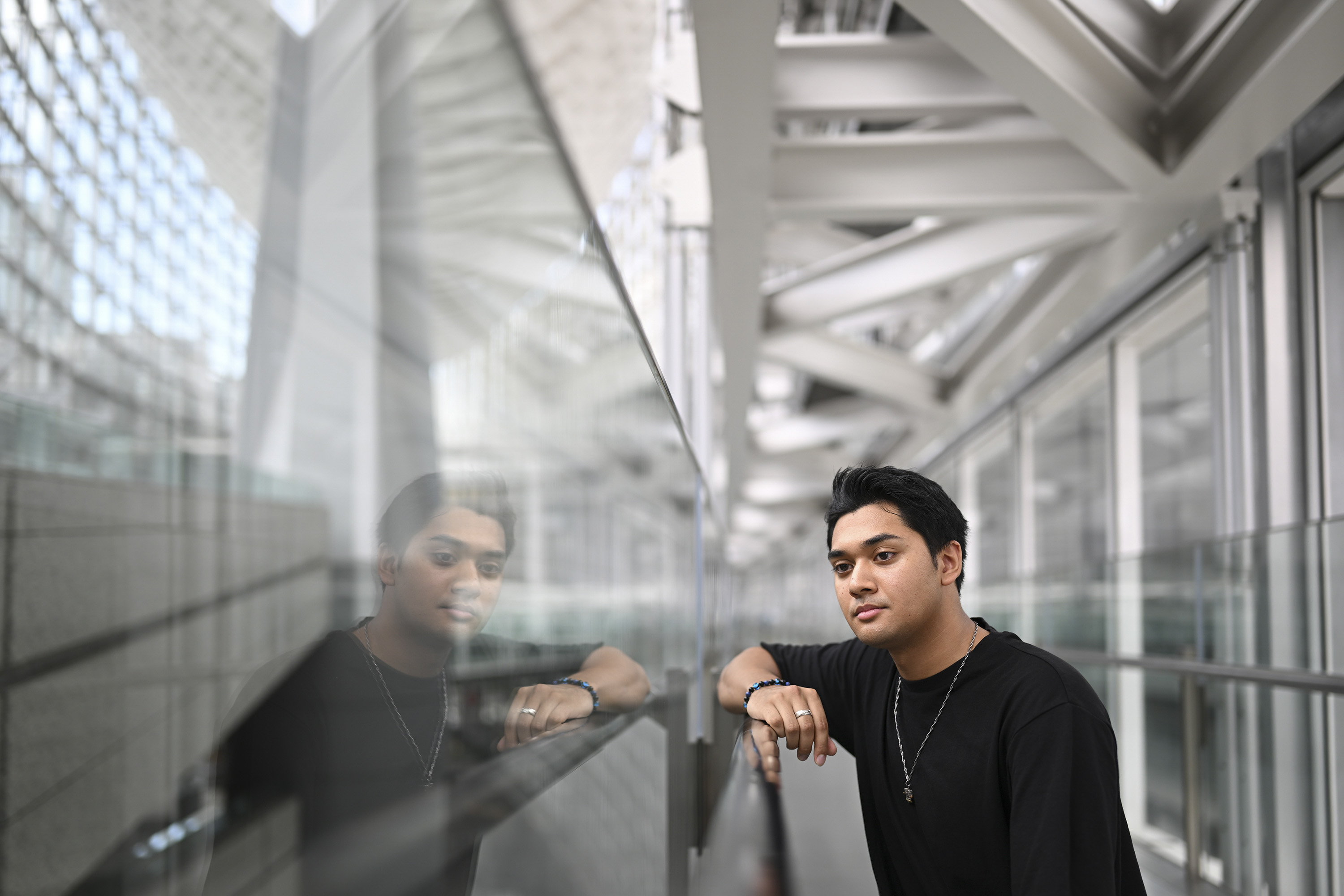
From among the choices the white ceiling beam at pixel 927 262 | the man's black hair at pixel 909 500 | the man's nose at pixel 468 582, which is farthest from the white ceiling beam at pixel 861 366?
the man's nose at pixel 468 582

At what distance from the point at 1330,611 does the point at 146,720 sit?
490 cm

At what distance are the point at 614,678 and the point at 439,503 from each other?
40.6 inches

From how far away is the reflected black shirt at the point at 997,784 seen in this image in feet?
6.09

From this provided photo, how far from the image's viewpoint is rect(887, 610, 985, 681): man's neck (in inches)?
87.8

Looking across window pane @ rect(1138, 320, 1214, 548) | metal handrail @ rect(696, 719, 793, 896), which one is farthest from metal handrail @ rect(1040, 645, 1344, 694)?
metal handrail @ rect(696, 719, 793, 896)

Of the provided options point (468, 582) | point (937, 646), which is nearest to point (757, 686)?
point (937, 646)

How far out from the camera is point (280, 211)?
55 cm

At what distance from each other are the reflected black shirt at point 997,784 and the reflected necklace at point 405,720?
4.58 ft

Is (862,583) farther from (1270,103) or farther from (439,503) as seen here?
(1270,103)

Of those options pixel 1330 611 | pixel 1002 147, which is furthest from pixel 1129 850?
pixel 1002 147

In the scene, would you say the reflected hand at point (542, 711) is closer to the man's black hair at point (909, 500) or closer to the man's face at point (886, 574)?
the man's face at point (886, 574)

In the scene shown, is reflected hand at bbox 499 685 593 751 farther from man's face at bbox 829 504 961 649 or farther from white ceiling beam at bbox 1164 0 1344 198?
white ceiling beam at bbox 1164 0 1344 198

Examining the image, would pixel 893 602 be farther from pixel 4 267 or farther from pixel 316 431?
pixel 4 267

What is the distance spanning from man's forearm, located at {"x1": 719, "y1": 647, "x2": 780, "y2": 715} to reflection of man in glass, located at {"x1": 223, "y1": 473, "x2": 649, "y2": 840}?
57.9 inches
